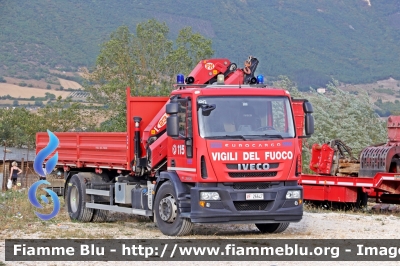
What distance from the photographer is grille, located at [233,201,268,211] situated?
1302 cm

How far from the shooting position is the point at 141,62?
59438mm

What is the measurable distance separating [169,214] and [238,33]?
135364 millimetres

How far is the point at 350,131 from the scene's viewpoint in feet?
121

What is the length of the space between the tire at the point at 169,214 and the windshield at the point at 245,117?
1.35 meters

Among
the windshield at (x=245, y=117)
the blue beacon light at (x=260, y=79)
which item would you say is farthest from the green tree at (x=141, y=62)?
the windshield at (x=245, y=117)

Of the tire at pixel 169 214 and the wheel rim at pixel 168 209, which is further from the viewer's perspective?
the wheel rim at pixel 168 209

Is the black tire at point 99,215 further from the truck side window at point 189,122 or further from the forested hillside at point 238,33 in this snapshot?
the forested hillside at point 238,33

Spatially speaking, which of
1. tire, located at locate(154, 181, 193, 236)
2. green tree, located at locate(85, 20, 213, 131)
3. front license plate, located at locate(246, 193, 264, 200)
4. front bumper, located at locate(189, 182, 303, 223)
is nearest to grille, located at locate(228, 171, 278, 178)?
front bumper, located at locate(189, 182, 303, 223)

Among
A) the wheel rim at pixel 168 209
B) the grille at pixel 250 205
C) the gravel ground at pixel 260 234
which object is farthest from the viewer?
the gravel ground at pixel 260 234

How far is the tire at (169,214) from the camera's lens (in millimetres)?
13211

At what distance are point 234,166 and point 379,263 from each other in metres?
3.23

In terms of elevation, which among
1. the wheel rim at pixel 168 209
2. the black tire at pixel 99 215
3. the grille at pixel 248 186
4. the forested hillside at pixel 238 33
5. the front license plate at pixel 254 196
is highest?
the forested hillside at pixel 238 33

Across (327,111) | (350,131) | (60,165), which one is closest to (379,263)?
(60,165)

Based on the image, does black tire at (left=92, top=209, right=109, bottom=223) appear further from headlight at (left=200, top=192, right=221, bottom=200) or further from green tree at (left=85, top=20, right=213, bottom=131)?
green tree at (left=85, top=20, right=213, bottom=131)
